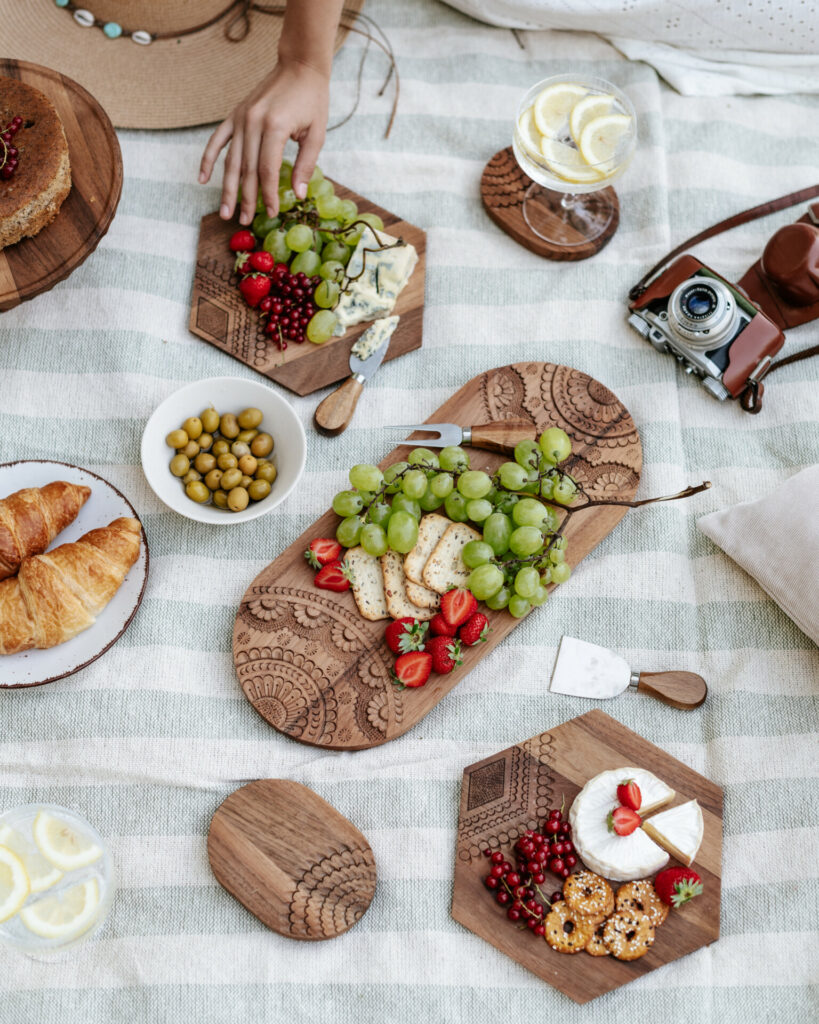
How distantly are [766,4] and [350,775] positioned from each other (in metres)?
1.51

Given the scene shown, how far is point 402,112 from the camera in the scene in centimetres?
161

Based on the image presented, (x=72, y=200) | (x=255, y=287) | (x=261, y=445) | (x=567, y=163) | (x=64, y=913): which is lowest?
(x=64, y=913)

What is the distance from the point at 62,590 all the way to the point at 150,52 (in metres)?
0.98

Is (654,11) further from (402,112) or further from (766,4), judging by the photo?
(402,112)

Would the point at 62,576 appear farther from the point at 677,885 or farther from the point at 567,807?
the point at 677,885

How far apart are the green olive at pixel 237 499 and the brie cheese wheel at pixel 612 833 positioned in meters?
0.63

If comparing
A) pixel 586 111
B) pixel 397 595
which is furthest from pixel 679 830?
pixel 586 111

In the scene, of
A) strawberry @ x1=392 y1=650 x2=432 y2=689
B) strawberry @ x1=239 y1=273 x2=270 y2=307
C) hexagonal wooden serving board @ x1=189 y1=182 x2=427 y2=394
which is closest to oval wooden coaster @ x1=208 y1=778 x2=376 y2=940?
strawberry @ x1=392 y1=650 x2=432 y2=689

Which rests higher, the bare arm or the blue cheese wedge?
the bare arm

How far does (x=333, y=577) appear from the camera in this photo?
1.29 m

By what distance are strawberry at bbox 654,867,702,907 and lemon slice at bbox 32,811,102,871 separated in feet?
2.50

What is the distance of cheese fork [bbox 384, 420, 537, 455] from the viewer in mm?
1362

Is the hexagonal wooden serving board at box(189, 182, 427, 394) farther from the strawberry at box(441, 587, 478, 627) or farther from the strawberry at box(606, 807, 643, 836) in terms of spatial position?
the strawberry at box(606, 807, 643, 836)

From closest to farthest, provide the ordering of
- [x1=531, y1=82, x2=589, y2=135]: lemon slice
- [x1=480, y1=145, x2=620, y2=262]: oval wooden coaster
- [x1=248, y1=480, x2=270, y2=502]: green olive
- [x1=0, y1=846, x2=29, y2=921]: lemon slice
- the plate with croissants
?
1. [x1=0, y1=846, x2=29, y2=921]: lemon slice
2. the plate with croissants
3. [x1=248, y1=480, x2=270, y2=502]: green olive
4. [x1=531, y1=82, x2=589, y2=135]: lemon slice
5. [x1=480, y1=145, x2=620, y2=262]: oval wooden coaster
